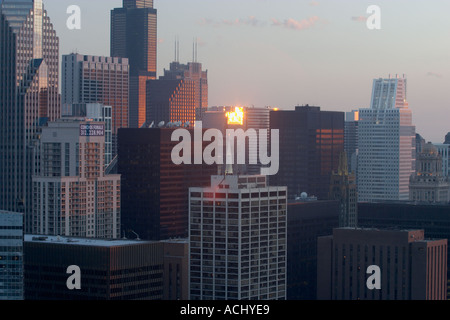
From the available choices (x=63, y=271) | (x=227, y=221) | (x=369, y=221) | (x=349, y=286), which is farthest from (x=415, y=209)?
(x=63, y=271)

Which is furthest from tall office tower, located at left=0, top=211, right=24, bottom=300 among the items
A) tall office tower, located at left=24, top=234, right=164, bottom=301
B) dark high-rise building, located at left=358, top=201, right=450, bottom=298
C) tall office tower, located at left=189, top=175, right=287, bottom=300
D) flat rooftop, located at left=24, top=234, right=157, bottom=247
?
dark high-rise building, located at left=358, top=201, right=450, bottom=298

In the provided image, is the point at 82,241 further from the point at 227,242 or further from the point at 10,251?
the point at 10,251

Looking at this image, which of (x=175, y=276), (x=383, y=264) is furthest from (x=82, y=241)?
(x=383, y=264)

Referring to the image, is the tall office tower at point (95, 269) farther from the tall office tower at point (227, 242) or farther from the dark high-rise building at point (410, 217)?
the dark high-rise building at point (410, 217)

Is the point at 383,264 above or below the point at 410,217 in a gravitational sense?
below

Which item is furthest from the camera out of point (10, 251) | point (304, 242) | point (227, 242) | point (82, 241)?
point (304, 242)

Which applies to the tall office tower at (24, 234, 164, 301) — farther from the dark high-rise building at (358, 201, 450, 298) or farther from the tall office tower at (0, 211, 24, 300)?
→ the dark high-rise building at (358, 201, 450, 298)
